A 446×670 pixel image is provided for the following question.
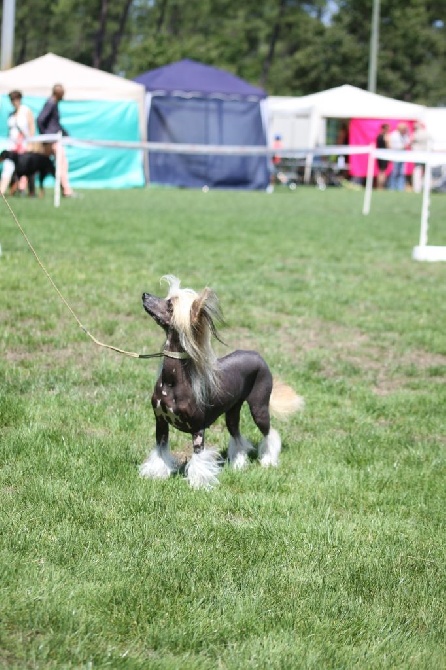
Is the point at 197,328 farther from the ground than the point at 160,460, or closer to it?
farther from the ground

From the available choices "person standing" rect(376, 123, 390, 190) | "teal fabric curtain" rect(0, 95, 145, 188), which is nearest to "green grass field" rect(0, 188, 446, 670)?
"teal fabric curtain" rect(0, 95, 145, 188)

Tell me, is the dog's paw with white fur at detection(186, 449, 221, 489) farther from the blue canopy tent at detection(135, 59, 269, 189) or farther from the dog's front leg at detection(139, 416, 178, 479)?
the blue canopy tent at detection(135, 59, 269, 189)

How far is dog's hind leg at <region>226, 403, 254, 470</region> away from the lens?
210 inches

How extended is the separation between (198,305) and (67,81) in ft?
76.6

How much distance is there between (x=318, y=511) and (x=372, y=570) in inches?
26.3

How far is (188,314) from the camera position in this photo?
4633mm

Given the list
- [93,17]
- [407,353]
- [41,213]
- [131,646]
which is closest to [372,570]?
[131,646]

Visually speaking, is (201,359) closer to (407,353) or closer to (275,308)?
(407,353)

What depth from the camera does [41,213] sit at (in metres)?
15.7

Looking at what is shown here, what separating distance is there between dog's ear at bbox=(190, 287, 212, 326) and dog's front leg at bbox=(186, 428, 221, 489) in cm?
64

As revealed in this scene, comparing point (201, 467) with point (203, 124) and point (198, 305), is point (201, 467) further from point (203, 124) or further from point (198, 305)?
point (203, 124)

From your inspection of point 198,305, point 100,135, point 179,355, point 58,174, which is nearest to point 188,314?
point 198,305

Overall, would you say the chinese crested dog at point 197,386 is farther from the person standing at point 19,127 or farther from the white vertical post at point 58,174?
the person standing at point 19,127

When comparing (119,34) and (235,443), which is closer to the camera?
(235,443)
